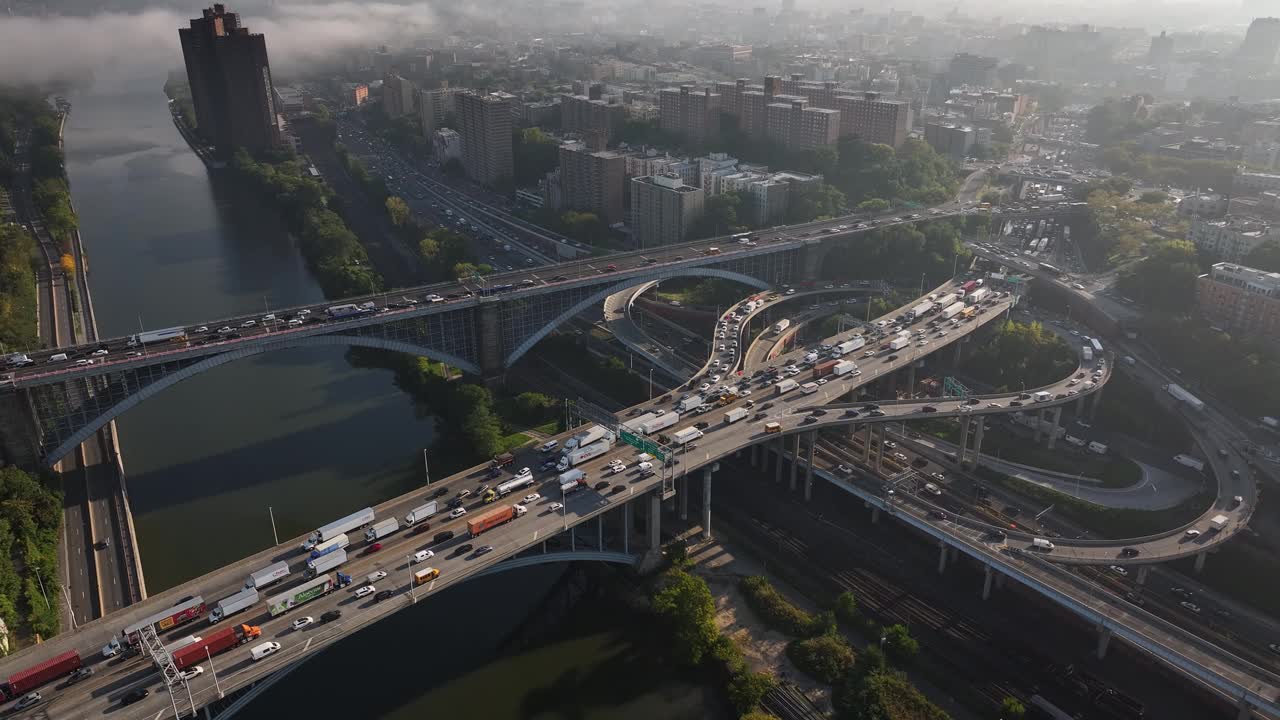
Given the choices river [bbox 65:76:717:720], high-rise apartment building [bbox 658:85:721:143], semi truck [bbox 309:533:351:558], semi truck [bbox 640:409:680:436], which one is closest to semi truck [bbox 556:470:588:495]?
river [bbox 65:76:717:720]

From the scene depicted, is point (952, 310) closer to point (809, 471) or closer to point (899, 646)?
point (809, 471)

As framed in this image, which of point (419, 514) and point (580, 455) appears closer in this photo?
point (419, 514)

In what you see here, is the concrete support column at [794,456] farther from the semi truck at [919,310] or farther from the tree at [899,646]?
the semi truck at [919,310]

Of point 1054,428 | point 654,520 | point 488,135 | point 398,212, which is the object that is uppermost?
point 488,135

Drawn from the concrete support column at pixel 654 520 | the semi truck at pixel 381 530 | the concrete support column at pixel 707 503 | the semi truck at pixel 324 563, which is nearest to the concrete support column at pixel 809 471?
the concrete support column at pixel 707 503

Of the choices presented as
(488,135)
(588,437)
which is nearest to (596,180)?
(488,135)

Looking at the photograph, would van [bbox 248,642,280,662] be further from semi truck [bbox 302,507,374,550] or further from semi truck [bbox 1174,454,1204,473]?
semi truck [bbox 1174,454,1204,473]
